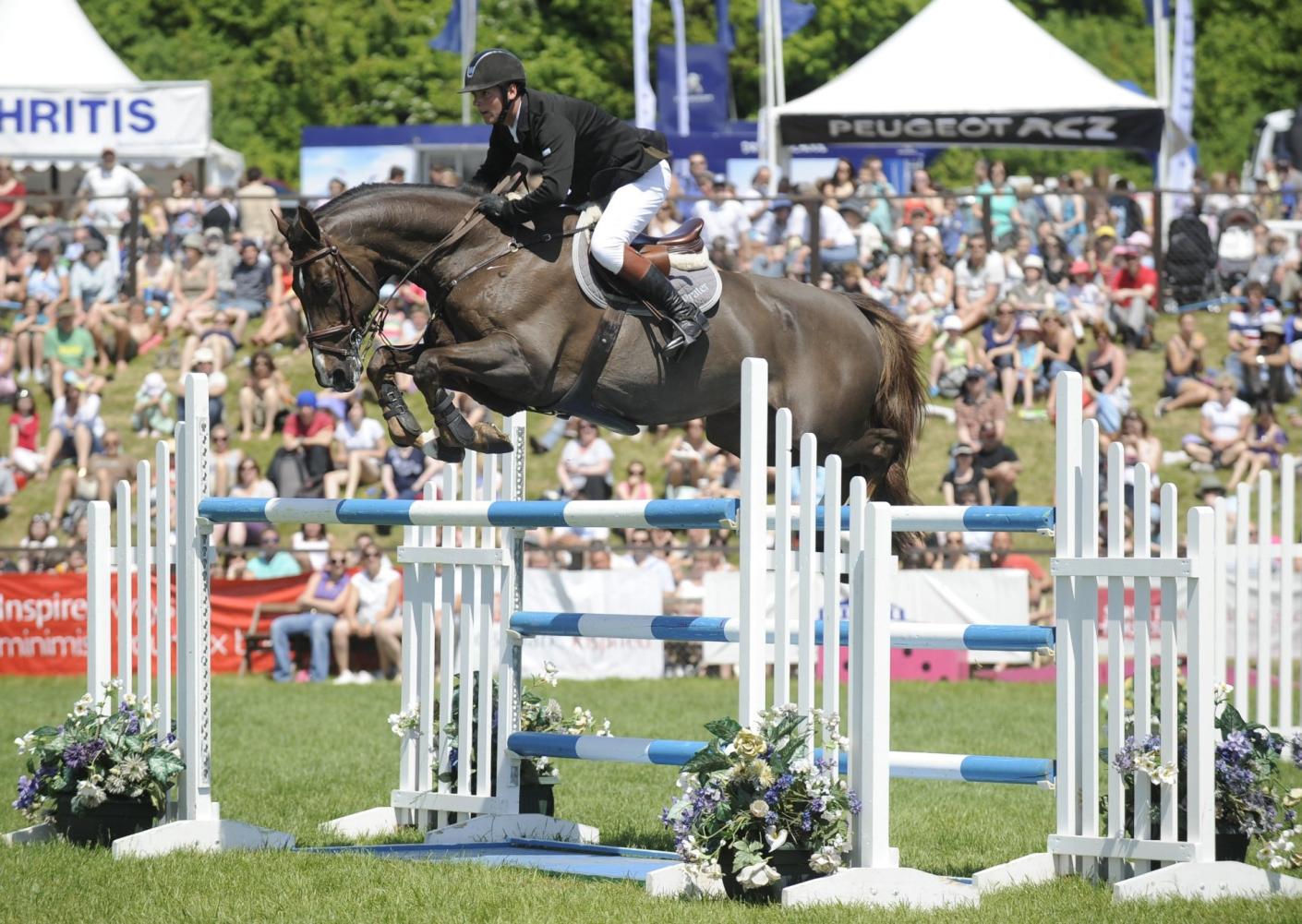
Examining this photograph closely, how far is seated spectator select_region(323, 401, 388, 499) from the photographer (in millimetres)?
16922

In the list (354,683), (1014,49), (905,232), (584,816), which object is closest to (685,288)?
(584,816)

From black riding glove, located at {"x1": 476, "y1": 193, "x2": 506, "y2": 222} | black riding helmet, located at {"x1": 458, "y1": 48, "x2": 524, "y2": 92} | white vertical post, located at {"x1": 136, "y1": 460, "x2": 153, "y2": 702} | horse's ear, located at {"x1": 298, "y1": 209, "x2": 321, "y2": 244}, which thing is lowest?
white vertical post, located at {"x1": 136, "y1": 460, "x2": 153, "y2": 702}

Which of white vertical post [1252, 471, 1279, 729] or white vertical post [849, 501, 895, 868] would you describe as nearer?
white vertical post [849, 501, 895, 868]

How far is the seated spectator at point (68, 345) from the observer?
757 inches

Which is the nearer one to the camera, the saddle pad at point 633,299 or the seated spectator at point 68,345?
the saddle pad at point 633,299

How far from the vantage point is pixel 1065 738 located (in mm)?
5836

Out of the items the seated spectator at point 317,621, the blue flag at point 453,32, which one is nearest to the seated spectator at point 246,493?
the seated spectator at point 317,621

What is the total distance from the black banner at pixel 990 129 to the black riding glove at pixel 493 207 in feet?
44.9

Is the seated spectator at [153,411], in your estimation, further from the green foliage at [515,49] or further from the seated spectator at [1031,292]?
the green foliage at [515,49]

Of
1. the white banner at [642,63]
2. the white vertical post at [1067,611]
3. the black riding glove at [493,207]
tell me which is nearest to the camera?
the white vertical post at [1067,611]

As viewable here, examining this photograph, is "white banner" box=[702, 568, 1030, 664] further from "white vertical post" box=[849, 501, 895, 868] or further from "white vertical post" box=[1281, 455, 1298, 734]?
"white vertical post" box=[849, 501, 895, 868]

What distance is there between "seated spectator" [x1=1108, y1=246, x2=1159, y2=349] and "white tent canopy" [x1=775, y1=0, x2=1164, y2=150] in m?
2.14

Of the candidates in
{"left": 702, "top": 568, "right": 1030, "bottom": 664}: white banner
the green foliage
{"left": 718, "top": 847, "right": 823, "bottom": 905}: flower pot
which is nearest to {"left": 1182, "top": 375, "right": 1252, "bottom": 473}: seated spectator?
{"left": 702, "top": 568, "right": 1030, "bottom": 664}: white banner

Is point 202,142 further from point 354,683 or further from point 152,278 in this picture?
point 354,683
